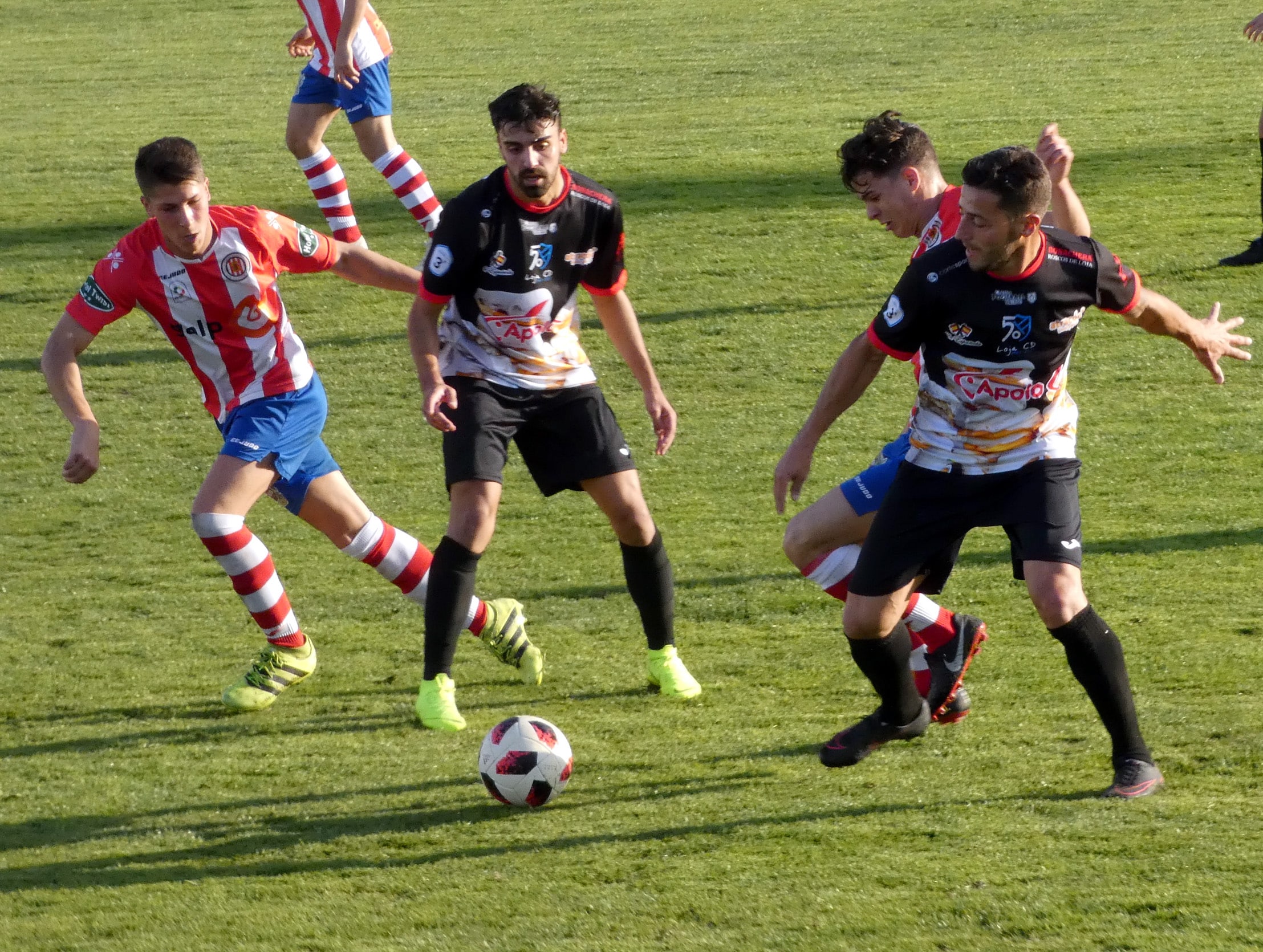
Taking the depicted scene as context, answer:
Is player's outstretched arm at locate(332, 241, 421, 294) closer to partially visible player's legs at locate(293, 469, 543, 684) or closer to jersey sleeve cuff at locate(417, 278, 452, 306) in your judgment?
jersey sleeve cuff at locate(417, 278, 452, 306)

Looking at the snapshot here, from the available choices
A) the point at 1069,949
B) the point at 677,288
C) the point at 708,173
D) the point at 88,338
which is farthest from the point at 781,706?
the point at 708,173

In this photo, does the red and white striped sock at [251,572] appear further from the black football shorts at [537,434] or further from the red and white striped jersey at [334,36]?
the red and white striped jersey at [334,36]

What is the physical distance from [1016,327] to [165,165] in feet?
8.06

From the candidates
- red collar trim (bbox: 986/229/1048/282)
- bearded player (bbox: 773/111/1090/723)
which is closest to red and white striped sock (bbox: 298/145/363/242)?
bearded player (bbox: 773/111/1090/723)

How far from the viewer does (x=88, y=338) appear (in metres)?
4.76

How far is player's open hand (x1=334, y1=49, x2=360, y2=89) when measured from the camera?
7.79 metres

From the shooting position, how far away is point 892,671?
4094 millimetres

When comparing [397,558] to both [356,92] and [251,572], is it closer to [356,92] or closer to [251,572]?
[251,572]

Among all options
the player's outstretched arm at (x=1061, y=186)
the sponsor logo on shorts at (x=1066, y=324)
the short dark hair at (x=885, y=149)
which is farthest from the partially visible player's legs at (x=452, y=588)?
the player's outstretched arm at (x=1061, y=186)

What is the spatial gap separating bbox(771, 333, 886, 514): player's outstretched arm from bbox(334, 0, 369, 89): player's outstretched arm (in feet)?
14.9

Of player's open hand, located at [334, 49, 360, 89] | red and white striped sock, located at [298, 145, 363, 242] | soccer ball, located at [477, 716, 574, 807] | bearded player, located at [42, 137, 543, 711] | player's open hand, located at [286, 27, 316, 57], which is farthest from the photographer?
player's open hand, located at [286, 27, 316, 57]

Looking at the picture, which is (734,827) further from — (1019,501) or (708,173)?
(708,173)

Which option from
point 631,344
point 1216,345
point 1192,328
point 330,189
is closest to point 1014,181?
point 1192,328

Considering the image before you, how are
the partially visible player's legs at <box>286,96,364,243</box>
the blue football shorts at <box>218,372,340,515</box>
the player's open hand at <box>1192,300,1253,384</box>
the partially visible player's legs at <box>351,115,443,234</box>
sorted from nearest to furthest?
1. the player's open hand at <box>1192,300,1253,384</box>
2. the blue football shorts at <box>218,372,340,515</box>
3. the partially visible player's legs at <box>351,115,443,234</box>
4. the partially visible player's legs at <box>286,96,364,243</box>
